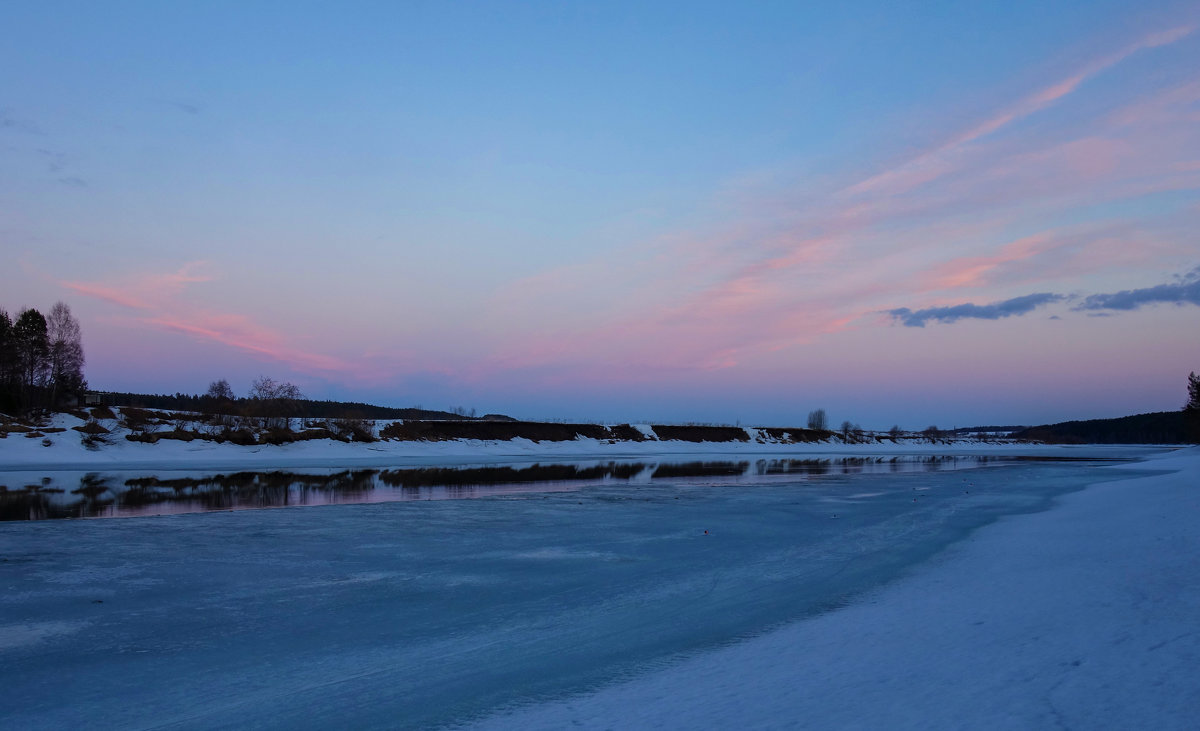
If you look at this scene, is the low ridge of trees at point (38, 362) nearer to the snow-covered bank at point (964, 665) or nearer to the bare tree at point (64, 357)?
the bare tree at point (64, 357)

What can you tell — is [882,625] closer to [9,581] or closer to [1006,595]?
[1006,595]

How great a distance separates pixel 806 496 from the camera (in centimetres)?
2244

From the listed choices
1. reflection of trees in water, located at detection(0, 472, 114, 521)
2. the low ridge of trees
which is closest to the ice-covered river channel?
reflection of trees in water, located at detection(0, 472, 114, 521)

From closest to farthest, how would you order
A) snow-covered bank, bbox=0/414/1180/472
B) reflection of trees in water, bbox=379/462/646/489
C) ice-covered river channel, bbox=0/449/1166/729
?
ice-covered river channel, bbox=0/449/1166/729 < reflection of trees in water, bbox=379/462/646/489 < snow-covered bank, bbox=0/414/1180/472

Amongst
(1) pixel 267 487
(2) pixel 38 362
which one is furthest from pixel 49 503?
(2) pixel 38 362

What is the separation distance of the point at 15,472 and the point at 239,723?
1251 inches

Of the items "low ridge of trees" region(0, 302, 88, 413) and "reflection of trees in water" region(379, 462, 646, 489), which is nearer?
"reflection of trees in water" region(379, 462, 646, 489)

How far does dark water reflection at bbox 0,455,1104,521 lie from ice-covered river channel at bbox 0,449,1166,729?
1.02ft

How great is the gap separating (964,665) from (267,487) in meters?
23.6

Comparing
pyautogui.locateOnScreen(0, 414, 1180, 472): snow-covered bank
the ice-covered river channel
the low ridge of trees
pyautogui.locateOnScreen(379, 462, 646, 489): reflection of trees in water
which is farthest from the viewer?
the low ridge of trees

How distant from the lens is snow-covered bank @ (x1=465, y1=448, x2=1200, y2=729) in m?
4.54

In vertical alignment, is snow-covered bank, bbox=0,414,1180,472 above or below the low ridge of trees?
below

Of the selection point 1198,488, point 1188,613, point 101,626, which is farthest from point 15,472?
point 1198,488

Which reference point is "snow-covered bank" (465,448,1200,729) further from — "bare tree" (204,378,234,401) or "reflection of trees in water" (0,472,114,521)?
"bare tree" (204,378,234,401)
